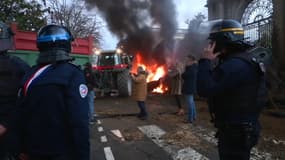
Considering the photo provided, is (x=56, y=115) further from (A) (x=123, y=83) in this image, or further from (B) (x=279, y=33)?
(A) (x=123, y=83)

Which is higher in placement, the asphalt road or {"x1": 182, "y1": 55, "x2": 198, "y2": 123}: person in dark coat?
{"x1": 182, "y1": 55, "x2": 198, "y2": 123}: person in dark coat

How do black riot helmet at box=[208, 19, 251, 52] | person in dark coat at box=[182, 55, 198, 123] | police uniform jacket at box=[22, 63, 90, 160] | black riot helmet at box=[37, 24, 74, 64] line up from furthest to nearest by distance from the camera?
person in dark coat at box=[182, 55, 198, 123] < black riot helmet at box=[208, 19, 251, 52] < black riot helmet at box=[37, 24, 74, 64] < police uniform jacket at box=[22, 63, 90, 160]

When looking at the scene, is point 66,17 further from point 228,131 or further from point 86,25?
point 228,131

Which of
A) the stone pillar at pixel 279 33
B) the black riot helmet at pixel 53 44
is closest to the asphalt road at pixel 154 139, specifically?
the black riot helmet at pixel 53 44

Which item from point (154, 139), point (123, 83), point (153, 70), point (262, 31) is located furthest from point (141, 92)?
point (153, 70)

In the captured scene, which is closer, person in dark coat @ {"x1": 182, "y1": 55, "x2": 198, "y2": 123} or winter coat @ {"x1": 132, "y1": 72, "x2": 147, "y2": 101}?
person in dark coat @ {"x1": 182, "y1": 55, "x2": 198, "y2": 123}

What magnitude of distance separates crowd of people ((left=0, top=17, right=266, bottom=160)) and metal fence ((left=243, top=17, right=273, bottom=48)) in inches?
393

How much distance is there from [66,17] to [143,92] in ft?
84.7

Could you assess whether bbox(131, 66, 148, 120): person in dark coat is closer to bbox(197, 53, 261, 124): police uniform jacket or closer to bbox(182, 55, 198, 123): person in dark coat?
bbox(182, 55, 198, 123): person in dark coat

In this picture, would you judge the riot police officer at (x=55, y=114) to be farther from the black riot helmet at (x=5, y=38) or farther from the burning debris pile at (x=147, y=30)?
the burning debris pile at (x=147, y=30)

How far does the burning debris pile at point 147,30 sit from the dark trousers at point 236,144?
1526cm

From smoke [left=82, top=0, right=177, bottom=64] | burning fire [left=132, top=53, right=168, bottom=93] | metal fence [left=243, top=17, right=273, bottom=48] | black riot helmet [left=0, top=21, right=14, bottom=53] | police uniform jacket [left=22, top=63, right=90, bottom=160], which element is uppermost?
smoke [left=82, top=0, right=177, bottom=64]

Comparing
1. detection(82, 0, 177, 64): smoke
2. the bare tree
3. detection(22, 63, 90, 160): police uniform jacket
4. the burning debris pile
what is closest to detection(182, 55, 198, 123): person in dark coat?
detection(22, 63, 90, 160): police uniform jacket

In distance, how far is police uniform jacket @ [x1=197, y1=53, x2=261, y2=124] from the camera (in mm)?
2539
